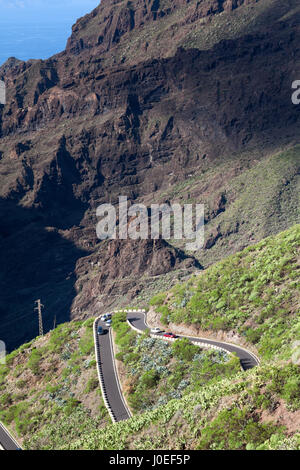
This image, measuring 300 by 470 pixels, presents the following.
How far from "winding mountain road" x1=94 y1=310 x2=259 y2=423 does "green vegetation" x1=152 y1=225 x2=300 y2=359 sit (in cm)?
145

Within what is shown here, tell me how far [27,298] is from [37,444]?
126 m

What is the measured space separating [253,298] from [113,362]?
14.2 m

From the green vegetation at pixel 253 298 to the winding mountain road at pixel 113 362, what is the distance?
1446mm

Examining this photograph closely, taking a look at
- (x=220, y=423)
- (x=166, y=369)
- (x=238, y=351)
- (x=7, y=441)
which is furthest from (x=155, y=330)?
(x=220, y=423)

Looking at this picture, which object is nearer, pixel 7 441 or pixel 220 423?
pixel 220 423

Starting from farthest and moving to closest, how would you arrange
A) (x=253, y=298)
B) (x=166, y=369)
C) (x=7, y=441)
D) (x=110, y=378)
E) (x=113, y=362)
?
(x=113, y=362) < (x=253, y=298) < (x=7, y=441) < (x=110, y=378) < (x=166, y=369)

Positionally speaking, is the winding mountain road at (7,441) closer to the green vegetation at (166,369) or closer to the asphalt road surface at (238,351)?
the green vegetation at (166,369)

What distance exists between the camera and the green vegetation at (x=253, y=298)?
58.8 metres

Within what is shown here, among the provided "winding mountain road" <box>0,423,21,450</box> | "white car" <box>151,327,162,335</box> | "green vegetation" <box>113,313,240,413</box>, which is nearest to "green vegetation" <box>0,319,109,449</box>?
"winding mountain road" <box>0,423,21,450</box>

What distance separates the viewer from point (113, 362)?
66438mm

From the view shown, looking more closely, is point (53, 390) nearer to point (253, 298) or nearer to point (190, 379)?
point (190, 379)

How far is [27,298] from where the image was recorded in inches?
7224
